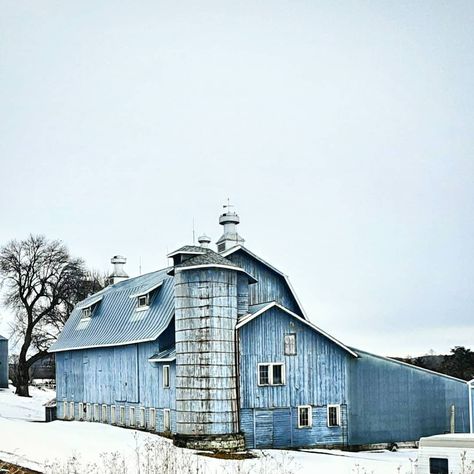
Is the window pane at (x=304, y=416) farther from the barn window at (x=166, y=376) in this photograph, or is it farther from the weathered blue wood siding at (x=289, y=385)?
the barn window at (x=166, y=376)

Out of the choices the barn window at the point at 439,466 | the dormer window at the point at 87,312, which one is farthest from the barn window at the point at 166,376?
the barn window at the point at 439,466

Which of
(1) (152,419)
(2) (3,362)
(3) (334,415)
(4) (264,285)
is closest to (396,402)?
(3) (334,415)

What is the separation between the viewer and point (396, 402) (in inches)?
1406

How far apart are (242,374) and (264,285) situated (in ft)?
24.1

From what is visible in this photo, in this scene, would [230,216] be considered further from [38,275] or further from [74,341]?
[38,275]

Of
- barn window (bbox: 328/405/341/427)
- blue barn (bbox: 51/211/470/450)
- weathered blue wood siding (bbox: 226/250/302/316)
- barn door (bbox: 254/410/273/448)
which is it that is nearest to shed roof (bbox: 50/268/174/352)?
blue barn (bbox: 51/211/470/450)

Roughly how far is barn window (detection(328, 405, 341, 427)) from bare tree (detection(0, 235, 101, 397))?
34917 mm

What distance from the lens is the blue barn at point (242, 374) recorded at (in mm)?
31812

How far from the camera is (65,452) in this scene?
26234 millimetres

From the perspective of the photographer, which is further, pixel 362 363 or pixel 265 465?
pixel 362 363

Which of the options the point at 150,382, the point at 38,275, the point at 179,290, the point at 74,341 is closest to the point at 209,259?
the point at 179,290

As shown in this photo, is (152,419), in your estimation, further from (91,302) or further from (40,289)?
(40,289)

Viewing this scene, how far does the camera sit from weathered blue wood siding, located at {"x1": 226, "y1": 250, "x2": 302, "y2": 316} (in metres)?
Answer: 38.6

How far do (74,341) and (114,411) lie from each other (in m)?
6.43
